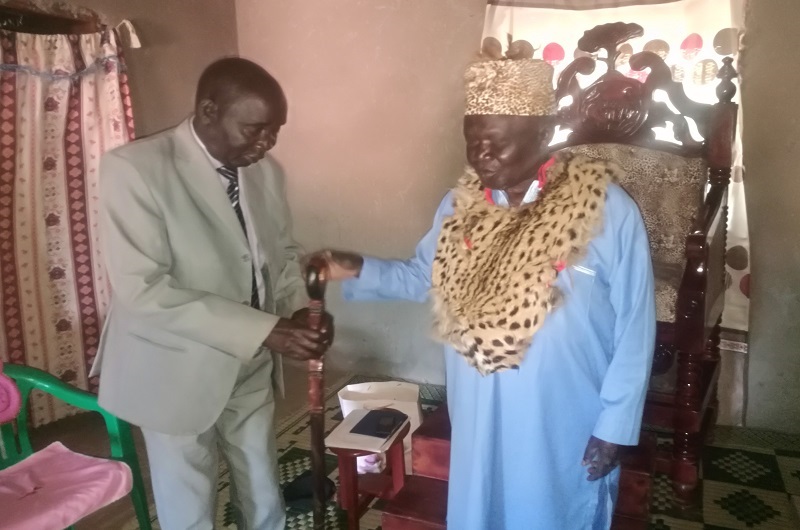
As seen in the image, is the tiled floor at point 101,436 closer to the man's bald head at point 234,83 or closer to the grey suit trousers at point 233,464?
the grey suit trousers at point 233,464

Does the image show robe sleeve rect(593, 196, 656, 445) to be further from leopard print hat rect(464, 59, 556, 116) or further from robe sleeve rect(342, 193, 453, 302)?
robe sleeve rect(342, 193, 453, 302)

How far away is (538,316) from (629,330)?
0.68ft

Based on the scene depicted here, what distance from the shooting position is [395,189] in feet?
11.2

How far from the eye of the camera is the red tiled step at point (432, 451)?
2.09m

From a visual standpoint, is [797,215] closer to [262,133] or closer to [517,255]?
[517,255]

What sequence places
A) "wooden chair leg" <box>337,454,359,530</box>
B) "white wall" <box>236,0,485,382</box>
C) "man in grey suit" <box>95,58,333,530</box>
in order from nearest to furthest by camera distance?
"man in grey suit" <box>95,58,333,530</box> → "wooden chair leg" <box>337,454,359,530</box> → "white wall" <box>236,0,485,382</box>

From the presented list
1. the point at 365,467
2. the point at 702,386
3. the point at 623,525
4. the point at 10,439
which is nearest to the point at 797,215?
the point at 702,386

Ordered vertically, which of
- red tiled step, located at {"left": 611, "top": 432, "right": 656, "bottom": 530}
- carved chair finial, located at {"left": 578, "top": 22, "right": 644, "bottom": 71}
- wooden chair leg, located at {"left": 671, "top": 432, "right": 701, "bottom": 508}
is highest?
carved chair finial, located at {"left": 578, "top": 22, "right": 644, "bottom": 71}

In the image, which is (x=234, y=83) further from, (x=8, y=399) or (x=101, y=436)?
(x=101, y=436)

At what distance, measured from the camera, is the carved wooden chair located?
237cm

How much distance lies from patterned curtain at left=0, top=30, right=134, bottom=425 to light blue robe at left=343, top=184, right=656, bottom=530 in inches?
81.7

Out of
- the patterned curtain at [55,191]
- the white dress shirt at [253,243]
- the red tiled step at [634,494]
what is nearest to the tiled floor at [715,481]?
the red tiled step at [634,494]

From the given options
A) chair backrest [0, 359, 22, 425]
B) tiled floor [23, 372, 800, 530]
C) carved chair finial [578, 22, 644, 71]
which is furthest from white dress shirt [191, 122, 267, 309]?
carved chair finial [578, 22, 644, 71]

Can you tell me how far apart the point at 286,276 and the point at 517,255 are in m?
0.77
